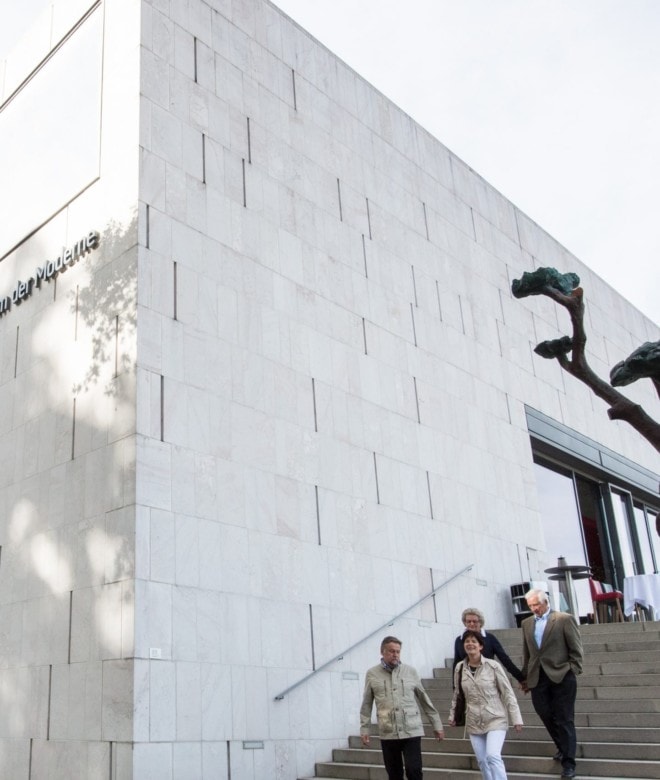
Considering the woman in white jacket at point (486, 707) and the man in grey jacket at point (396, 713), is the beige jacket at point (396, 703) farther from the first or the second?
the woman in white jacket at point (486, 707)

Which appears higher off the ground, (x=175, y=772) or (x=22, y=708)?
(x=22, y=708)

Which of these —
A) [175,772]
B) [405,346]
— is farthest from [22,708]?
[405,346]

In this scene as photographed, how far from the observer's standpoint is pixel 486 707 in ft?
24.9

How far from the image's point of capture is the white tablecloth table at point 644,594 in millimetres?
16297

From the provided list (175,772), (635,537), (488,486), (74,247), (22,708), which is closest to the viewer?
(175,772)

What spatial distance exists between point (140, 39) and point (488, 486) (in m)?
8.88

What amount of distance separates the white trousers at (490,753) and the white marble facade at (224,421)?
3.16 metres

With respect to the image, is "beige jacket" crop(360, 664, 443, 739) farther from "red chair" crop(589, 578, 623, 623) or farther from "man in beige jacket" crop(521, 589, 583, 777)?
"red chair" crop(589, 578, 623, 623)

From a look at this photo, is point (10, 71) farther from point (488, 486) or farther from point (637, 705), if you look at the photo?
point (637, 705)

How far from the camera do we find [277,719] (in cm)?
1034

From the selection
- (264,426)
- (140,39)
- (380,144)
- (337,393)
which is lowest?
(264,426)

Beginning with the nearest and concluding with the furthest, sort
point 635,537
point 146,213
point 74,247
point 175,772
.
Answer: point 175,772
point 146,213
point 74,247
point 635,537

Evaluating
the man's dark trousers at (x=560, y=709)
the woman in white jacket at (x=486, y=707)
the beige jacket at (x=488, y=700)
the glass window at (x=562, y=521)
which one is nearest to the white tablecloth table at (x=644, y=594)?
the glass window at (x=562, y=521)

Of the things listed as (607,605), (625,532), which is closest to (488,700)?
(607,605)
